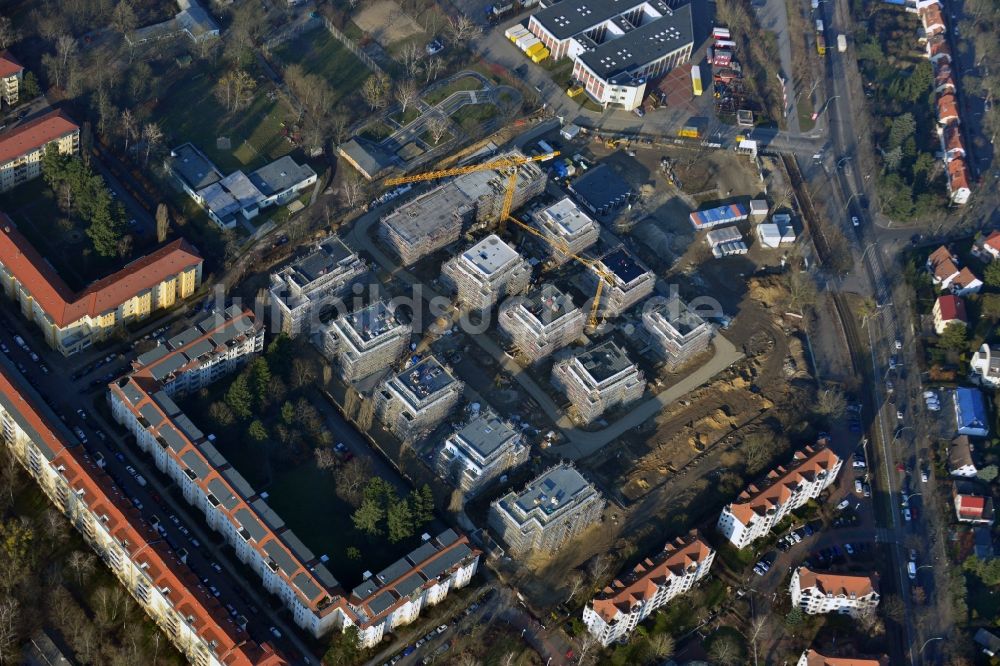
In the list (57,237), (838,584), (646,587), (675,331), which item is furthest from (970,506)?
(57,237)

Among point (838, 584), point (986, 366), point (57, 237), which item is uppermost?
point (57, 237)

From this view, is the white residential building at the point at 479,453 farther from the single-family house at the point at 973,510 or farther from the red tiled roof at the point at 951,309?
the red tiled roof at the point at 951,309

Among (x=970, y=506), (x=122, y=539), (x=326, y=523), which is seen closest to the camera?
(x=122, y=539)

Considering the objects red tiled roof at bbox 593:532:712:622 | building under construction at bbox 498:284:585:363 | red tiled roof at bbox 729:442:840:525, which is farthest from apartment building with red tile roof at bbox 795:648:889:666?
building under construction at bbox 498:284:585:363

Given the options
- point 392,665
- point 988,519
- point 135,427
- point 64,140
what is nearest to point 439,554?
point 392,665

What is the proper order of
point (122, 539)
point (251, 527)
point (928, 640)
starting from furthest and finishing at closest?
1. point (928, 640)
2. point (251, 527)
3. point (122, 539)

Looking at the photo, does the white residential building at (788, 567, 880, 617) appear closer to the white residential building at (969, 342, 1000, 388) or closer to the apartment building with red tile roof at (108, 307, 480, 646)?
the apartment building with red tile roof at (108, 307, 480, 646)

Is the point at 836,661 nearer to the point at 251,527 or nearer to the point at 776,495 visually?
the point at 776,495

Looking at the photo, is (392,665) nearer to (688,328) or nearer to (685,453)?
(685,453)
